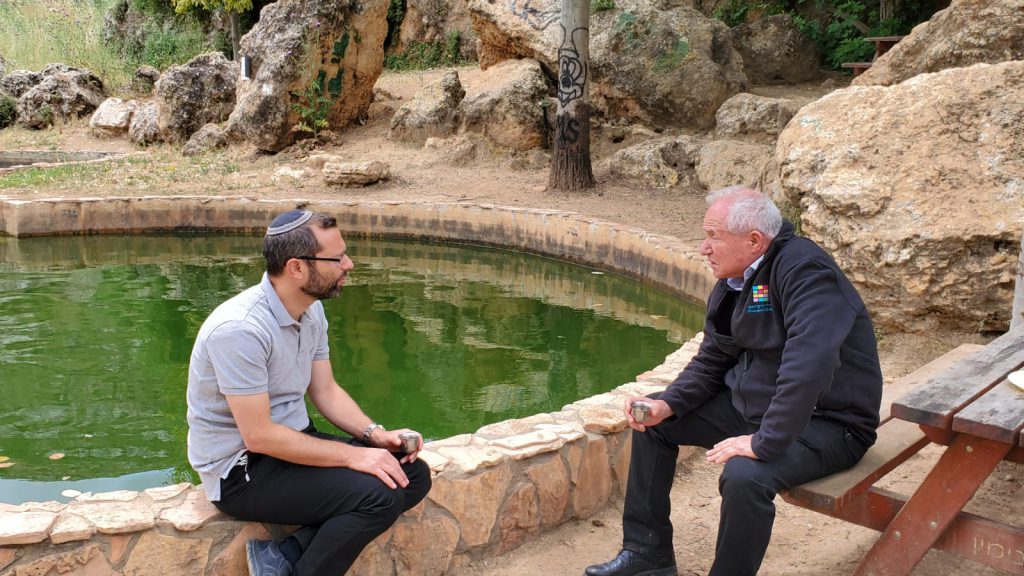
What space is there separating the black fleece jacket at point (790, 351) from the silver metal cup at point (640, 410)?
0.38ft

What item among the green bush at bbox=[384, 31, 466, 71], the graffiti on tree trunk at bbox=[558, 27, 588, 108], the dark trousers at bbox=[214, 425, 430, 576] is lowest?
the dark trousers at bbox=[214, 425, 430, 576]

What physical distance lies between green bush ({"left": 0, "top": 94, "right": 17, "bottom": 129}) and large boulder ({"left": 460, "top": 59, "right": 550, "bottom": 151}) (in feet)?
32.1

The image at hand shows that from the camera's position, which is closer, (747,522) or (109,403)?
(747,522)

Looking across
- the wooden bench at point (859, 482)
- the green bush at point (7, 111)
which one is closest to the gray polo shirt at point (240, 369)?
the wooden bench at point (859, 482)

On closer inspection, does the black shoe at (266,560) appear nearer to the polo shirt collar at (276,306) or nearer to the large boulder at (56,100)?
the polo shirt collar at (276,306)

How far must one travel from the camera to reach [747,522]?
2373mm

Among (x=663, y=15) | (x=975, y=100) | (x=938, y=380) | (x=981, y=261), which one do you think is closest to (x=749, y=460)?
(x=938, y=380)

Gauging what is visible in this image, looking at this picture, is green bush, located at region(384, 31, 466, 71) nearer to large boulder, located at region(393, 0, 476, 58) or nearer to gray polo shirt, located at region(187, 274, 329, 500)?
large boulder, located at region(393, 0, 476, 58)

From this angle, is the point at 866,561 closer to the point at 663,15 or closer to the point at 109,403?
the point at 109,403

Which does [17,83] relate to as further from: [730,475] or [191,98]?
[730,475]

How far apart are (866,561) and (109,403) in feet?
13.2

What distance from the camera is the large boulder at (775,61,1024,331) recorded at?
4.54 meters

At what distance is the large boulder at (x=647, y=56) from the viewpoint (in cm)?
1188

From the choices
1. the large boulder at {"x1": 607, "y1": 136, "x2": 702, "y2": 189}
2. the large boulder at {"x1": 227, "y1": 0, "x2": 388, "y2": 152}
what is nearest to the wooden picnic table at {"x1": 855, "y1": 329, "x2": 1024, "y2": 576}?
the large boulder at {"x1": 607, "y1": 136, "x2": 702, "y2": 189}
